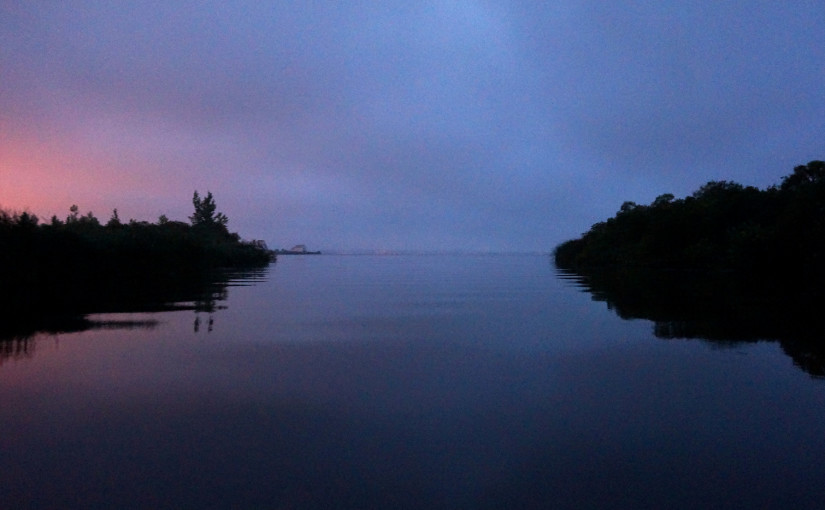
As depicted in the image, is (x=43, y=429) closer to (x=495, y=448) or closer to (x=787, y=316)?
(x=495, y=448)

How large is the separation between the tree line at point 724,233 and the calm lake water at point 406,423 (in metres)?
29.1

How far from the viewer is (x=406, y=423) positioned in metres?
7.74

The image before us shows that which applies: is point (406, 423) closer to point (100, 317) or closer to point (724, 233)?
point (100, 317)

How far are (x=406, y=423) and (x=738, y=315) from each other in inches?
623

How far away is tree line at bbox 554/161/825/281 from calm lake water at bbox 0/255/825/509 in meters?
29.1

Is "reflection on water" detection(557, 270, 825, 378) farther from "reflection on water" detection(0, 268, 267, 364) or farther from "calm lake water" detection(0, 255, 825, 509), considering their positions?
"reflection on water" detection(0, 268, 267, 364)

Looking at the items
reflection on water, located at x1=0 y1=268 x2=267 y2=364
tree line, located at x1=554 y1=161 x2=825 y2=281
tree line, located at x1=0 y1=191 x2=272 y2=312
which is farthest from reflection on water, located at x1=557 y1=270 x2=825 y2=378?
tree line, located at x1=0 y1=191 x2=272 y2=312

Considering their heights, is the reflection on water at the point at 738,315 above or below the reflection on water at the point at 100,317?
above

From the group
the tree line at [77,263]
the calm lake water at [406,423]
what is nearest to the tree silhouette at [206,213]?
the tree line at [77,263]

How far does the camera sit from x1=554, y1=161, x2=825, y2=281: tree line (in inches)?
1526

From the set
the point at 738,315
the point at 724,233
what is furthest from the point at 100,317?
the point at 724,233

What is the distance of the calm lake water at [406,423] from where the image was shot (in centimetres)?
571

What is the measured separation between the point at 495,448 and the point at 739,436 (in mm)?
2869

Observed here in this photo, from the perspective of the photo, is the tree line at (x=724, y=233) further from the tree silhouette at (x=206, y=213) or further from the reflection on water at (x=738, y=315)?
the tree silhouette at (x=206, y=213)
